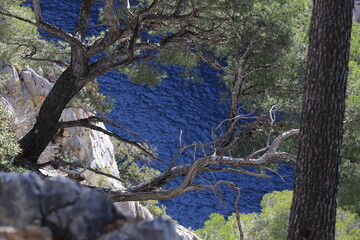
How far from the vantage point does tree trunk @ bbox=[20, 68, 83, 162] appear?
29.3 feet

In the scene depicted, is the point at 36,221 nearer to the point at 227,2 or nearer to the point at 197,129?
the point at 227,2

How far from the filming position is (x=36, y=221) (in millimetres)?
2492

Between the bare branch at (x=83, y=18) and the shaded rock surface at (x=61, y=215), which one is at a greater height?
the bare branch at (x=83, y=18)

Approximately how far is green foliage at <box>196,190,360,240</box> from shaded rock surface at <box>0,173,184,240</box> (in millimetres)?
9932

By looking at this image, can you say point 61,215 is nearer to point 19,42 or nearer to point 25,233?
point 25,233

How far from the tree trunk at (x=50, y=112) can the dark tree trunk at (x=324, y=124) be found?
16.1 feet

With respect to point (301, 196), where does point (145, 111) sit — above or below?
above

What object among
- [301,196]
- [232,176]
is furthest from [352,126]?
[232,176]

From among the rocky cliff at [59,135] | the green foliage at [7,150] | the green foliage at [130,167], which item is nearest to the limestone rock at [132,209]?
the rocky cliff at [59,135]

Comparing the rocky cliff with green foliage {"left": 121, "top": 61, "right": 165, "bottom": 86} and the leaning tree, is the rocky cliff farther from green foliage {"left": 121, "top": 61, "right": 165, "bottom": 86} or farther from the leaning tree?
the leaning tree

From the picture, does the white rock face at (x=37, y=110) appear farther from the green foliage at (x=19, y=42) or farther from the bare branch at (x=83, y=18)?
the bare branch at (x=83, y=18)

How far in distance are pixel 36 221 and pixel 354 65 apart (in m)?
7.63

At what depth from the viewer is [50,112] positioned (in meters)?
9.03

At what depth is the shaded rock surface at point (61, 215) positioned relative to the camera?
96.8 inches
